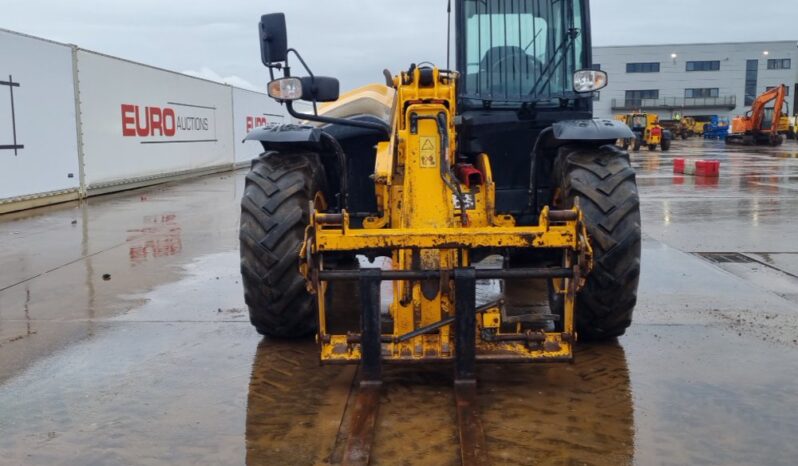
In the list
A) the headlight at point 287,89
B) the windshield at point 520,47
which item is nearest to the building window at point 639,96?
the windshield at point 520,47

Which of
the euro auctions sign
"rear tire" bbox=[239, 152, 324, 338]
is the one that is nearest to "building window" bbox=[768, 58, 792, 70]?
the euro auctions sign

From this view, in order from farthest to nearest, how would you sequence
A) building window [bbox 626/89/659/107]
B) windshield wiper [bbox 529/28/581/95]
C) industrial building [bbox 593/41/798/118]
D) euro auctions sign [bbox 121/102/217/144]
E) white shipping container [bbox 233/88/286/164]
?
industrial building [bbox 593/41/798/118]
building window [bbox 626/89/659/107]
white shipping container [bbox 233/88/286/164]
euro auctions sign [bbox 121/102/217/144]
windshield wiper [bbox 529/28/581/95]

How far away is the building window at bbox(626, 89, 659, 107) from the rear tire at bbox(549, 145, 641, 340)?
80.0 m

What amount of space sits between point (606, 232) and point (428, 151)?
4.05 ft

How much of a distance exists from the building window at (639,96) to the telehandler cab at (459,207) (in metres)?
79.0

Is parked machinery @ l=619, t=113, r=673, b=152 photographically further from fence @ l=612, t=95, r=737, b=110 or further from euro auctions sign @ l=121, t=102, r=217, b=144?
fence @ l=612, t=95, r=737, b=110

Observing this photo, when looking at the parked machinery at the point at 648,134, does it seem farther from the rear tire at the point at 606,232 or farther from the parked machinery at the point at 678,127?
the rear tire at the point at 606,232

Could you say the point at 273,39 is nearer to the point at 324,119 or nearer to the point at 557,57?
the point at 324,119

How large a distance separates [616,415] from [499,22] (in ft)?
10.1

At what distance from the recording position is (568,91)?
5461 millimetres

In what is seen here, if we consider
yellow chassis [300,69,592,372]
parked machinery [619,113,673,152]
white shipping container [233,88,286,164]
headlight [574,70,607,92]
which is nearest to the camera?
yellow chassis [300,69,592,372]

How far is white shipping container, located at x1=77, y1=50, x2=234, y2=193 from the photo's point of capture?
612 inches

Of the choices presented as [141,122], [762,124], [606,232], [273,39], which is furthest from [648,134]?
[273,39]

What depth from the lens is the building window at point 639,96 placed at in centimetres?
7994
